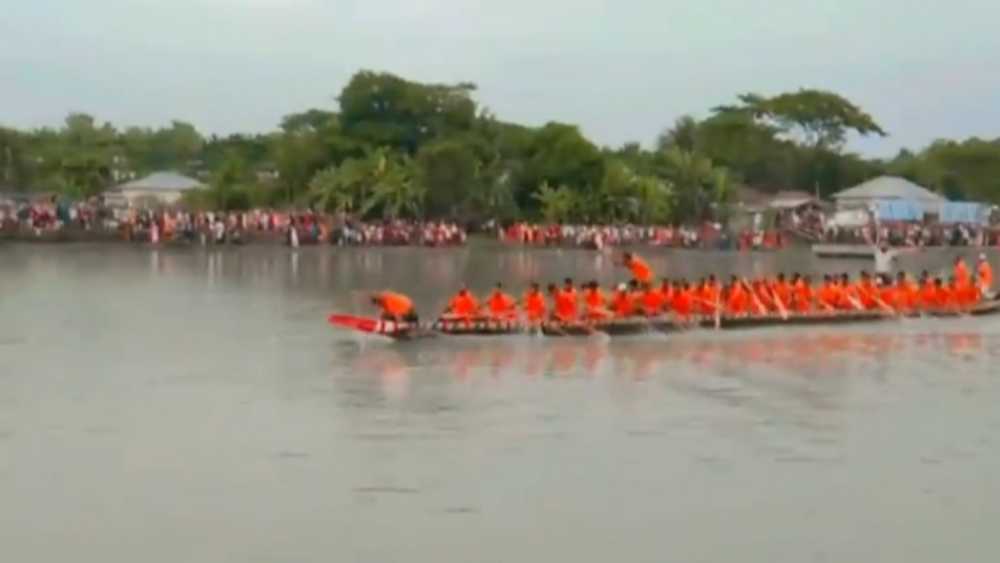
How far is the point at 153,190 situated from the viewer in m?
70.2

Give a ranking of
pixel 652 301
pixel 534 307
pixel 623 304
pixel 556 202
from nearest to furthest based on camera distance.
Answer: pixel 534 307, pixel 623 304, pixel 652 301, pixel 556 202

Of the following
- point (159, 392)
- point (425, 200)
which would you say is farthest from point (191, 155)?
point (159, 392)

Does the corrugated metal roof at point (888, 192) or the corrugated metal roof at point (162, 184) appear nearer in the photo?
the corrugated metal roof at point (888, 192)

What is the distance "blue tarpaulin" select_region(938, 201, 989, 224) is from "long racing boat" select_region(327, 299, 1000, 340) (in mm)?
39231

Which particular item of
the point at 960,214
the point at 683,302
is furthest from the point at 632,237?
the point at 683,302

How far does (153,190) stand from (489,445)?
5862 centimetres

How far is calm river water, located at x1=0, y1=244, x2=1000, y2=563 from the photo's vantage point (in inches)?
430

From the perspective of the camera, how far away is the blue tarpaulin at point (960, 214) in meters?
63.5

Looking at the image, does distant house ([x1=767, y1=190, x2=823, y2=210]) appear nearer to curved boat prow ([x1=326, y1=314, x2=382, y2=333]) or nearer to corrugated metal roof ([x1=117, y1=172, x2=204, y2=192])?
corrugated metal roof ([x1=117, y1=172, x2=204, y2=192])

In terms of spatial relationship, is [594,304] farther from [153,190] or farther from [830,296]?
[153,190]

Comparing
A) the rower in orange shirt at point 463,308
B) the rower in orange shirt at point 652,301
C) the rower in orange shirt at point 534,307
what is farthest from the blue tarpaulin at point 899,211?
the rower in orange shirt at point 463,308

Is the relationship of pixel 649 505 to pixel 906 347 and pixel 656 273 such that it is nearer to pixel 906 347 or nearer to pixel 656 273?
pixel 906 347

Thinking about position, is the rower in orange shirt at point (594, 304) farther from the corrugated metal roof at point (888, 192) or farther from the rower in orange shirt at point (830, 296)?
the corrugated metal roof at point (888, 192)

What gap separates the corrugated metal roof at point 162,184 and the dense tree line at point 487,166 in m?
2.21
